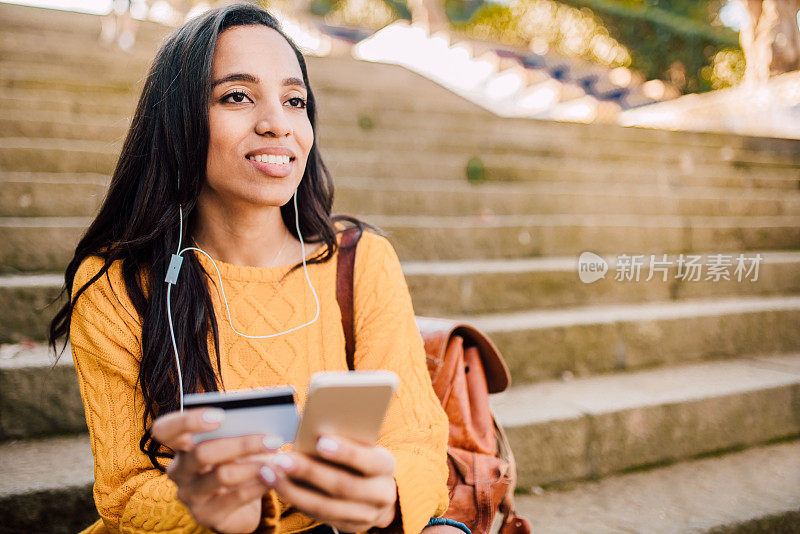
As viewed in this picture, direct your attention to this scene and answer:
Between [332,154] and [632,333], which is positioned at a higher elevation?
[332,154]

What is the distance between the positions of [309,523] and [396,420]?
0.31 metres

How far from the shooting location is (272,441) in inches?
34.9

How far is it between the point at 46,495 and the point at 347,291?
3.45 feet

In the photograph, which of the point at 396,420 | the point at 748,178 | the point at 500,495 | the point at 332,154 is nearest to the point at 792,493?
the point at 500,495

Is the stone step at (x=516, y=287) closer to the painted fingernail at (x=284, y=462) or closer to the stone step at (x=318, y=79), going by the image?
the stone step at (x=318, y=79)

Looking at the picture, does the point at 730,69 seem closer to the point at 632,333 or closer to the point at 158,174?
the point at 632,333

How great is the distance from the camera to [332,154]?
4.27 meters

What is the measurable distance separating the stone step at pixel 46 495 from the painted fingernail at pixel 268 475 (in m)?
1.12

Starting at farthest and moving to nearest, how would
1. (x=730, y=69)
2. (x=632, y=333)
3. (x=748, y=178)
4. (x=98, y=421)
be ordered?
(x=730, y=69) → (x=748, y=178) → (x=632, y=333) → (x=98, y=421)

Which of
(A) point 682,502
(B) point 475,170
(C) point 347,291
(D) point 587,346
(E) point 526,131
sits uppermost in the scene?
(E) point 526,131

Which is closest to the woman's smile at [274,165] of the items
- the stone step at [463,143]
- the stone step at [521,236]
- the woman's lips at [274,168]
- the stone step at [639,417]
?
the woman's lips at [274,168]

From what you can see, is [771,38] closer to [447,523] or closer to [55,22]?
[447,523]

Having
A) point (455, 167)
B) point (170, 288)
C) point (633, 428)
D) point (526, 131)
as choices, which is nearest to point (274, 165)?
point (170, 288)

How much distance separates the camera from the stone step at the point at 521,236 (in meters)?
2.54
